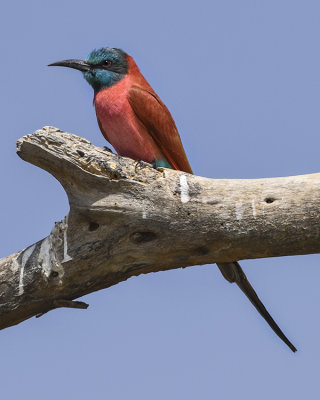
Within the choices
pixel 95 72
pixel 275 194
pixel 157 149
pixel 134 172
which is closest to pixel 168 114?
pixel 157 149

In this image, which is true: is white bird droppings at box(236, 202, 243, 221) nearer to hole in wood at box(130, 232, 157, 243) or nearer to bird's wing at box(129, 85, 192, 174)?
hole in wood at box(130, 232, 157, 243)

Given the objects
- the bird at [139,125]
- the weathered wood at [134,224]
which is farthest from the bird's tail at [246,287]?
the bird at [139,125]

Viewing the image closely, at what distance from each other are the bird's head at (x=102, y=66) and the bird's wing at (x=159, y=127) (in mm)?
324

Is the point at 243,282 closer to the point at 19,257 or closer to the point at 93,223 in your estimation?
the point at 93,223

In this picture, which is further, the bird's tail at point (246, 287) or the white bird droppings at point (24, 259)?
the bird's tail at point (246, 287)

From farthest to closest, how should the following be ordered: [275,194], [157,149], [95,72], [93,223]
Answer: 1. [95,72]
2. [157,149]
3. [93,223]
4. [275,194]

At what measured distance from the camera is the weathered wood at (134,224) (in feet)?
12.0

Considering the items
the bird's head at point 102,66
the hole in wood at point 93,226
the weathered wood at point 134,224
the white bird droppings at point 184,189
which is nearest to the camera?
the weathered wood at point 134,224

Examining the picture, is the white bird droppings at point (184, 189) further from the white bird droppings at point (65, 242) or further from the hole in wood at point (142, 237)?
the white bird droppings at point (65, 242)

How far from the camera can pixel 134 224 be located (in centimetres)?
380

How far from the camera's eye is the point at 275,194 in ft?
12.1

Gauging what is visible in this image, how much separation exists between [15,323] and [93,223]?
771 mm

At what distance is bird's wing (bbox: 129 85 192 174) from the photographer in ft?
16.3

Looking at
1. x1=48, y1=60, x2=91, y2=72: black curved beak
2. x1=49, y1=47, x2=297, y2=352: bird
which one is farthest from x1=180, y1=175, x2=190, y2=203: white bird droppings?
x1=48, y1=60, x2=91, y2=72: black curved beak
